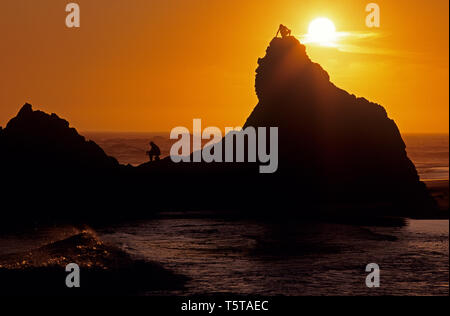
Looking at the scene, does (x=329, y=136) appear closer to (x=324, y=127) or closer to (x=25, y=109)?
(x=324, y=127)

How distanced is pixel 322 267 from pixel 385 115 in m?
45.8

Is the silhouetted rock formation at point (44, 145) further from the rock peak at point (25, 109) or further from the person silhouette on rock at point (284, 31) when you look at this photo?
the person silhouette on rock at point (284, 31)

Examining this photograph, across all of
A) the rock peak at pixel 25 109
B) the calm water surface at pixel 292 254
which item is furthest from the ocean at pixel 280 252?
the rock peak at pixel 25 109

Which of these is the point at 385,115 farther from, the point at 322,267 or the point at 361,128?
the point at 322,267

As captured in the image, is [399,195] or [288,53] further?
[288,53]

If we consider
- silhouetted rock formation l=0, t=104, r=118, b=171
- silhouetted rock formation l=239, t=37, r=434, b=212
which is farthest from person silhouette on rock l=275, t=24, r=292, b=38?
silhouetted rock formation l=0, t=104, r=118, b=171

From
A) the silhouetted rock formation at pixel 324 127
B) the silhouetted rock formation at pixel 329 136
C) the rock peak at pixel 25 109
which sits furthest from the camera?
the silhouetted rock formation at pixel 324 127

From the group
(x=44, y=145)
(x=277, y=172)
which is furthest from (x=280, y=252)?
(x=44, y=145)

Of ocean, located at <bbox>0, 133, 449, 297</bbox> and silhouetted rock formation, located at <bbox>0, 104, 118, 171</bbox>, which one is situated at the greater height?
silhouetted rock formation, located at <bbox>0, 104, 118, 171</bbox>

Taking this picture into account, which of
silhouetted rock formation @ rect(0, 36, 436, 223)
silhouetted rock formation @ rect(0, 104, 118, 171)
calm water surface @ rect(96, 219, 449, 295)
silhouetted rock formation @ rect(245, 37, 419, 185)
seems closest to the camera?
calm water surface @ rect(96, 219, 449, 295)

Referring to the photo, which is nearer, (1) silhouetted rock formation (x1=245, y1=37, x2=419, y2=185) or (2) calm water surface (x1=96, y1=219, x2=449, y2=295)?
(2) calm water surface (x1=96, y1=219, x2=449, y2=295)

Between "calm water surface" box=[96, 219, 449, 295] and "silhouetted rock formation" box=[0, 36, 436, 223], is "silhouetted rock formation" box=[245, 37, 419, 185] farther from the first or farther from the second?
"calm water surface" box=[96, 219, 449, 295]
